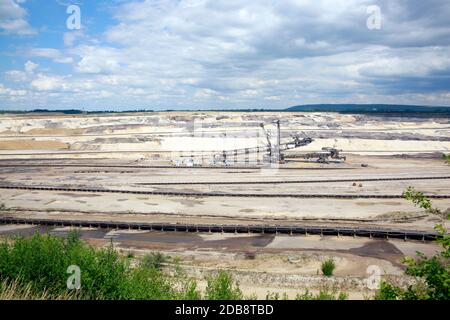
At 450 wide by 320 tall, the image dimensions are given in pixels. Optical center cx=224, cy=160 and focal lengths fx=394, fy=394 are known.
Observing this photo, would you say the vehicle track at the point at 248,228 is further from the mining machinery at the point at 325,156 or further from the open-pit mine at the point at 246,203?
the mining machinery at the point at 325,156

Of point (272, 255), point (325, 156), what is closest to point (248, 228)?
point (272, 255)

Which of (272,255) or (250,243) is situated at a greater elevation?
(272,255)

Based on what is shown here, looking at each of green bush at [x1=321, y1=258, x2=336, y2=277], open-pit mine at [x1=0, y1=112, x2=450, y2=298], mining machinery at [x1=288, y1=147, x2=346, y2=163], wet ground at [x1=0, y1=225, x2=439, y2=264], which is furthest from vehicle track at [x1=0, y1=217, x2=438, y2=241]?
mining machinery at [x1=288, y1=147, x2=346, y2=163]

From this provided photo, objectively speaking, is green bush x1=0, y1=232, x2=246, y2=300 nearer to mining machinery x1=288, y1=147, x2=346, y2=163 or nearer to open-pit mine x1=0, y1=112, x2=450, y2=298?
open-pit mine x1=0, y1=112, x2=450, y2=298

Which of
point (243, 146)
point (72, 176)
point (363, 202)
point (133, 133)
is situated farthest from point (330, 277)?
point (133, 133)

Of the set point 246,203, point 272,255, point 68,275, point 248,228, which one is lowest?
point 272,255

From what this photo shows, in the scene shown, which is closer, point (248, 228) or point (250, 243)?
point (250, 243)

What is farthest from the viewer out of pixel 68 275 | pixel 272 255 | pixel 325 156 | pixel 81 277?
pixel 325 156

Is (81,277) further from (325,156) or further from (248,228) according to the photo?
(325,156)

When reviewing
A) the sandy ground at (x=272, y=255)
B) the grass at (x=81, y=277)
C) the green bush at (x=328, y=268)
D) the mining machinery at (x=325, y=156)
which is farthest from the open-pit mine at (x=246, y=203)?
the grass at (x=81, y=277)
